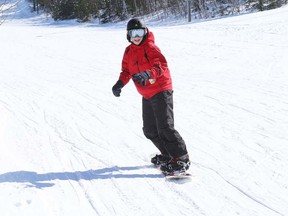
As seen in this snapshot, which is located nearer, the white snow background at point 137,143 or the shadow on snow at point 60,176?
the white snow background at point 137,143

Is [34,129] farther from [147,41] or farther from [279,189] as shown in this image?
[279,189]

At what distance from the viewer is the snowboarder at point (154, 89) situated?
375 cm

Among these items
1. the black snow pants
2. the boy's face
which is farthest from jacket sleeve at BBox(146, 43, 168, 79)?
the black snow pants

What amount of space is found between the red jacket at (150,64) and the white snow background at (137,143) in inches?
38.5

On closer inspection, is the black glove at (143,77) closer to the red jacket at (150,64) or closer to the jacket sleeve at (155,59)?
the red jacket at (150,64)

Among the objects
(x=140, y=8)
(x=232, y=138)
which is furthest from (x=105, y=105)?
(x=140, y=8)

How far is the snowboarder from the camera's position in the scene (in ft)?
12.3

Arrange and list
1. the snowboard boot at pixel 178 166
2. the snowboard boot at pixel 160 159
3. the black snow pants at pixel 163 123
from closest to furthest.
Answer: the black snow pants at pixel 163 123 → the snowboard boot at pixel 178 166 → the snowboard boot at pixel 160 159

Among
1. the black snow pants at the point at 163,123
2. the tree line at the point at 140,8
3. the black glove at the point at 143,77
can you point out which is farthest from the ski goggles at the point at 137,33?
the tree line at the point at 140,8

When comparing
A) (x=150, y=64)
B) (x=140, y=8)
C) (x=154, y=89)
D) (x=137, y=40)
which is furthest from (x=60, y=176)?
(x=140, y=8)

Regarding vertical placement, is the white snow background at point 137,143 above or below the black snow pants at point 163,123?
below

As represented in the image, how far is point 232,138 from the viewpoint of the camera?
511cm

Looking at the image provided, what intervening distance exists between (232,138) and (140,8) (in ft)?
131

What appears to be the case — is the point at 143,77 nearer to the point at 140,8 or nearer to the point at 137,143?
the point at 137,143
